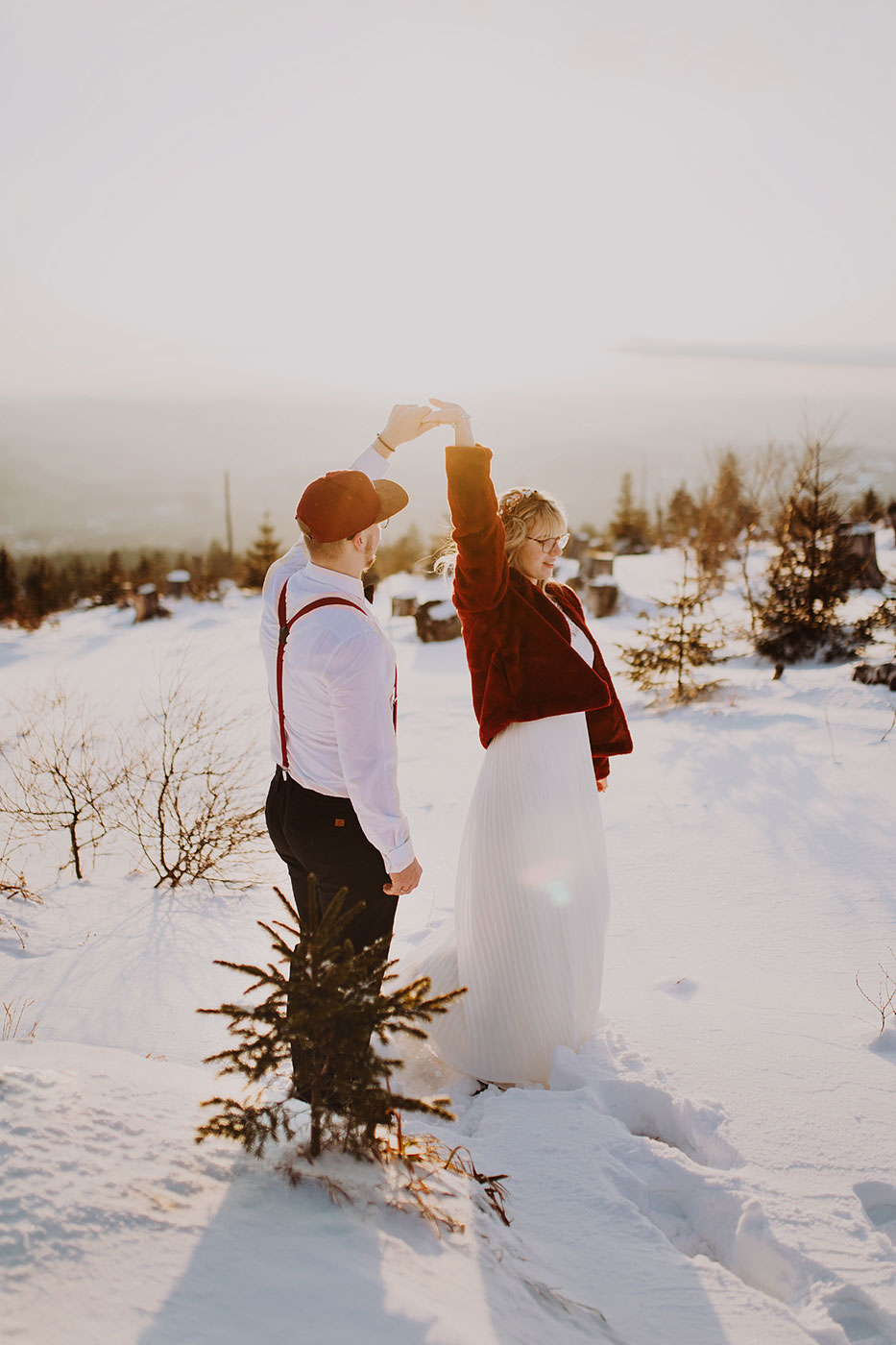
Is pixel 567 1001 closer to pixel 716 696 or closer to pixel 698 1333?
pixel 698 1333

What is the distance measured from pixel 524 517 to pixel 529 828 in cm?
100

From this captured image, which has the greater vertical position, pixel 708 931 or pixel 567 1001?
pixel 567 1001

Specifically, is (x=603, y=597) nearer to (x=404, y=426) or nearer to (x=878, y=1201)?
(x=404, y=426)

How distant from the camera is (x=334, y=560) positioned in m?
2.04

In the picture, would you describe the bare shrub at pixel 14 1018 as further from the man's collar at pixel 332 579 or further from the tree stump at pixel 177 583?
the tree stump at pixel 177 583

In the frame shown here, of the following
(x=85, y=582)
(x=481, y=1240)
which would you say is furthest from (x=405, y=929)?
(x=85, y=582)

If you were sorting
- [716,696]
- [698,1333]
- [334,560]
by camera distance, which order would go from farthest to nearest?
[716,696] < [334,560] < [698,1333]

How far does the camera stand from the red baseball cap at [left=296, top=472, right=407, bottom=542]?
1.99 metres

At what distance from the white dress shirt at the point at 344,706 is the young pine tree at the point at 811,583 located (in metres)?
8.55

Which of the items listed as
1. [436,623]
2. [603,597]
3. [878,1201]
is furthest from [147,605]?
[878,1201]

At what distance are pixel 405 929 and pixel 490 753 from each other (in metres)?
1.76

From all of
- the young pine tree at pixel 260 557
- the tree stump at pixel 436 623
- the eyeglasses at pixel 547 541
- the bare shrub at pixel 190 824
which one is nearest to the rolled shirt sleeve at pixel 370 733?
the eyeglasses at pixel 547 541

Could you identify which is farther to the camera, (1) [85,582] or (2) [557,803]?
(1) [85,582]

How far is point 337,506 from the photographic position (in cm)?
200
